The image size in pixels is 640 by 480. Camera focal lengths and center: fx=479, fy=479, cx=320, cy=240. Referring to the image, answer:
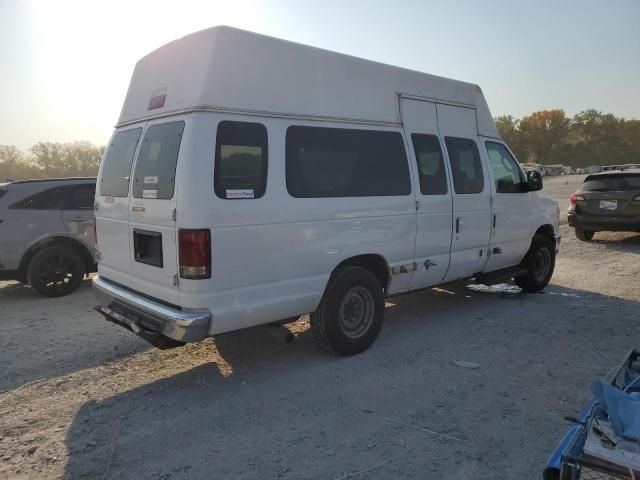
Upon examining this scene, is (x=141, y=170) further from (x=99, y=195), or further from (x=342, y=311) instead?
(x=342, y=311)

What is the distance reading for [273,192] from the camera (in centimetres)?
389

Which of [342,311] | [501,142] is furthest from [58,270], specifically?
[501,142]

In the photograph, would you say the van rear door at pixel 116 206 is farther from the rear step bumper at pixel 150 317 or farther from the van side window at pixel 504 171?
the van side window at pixel 504 171

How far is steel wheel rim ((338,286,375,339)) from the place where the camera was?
184 inches

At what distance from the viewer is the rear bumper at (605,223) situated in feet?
34.2

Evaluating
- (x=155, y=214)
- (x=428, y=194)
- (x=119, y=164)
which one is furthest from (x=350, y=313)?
(x=119, y=164)

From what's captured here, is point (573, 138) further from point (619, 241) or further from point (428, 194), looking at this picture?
point (428, 194)

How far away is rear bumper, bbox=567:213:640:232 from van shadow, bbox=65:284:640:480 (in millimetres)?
5850

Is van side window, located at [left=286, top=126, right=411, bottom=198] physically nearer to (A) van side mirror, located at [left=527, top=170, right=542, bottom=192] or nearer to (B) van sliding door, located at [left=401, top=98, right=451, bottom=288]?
(B) van sliding door, located at [left=401, top=98, right=451, bottom=288]

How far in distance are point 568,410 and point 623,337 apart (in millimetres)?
2089

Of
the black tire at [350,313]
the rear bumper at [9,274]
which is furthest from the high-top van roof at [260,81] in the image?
the rear bumper at [9,274]

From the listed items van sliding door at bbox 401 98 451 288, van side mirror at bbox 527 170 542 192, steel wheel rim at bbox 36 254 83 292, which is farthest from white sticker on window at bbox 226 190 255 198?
steel wheel rim at bbox 36 254 83 292

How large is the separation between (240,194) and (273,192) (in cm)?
32

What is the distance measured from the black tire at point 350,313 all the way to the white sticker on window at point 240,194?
3.97ft
